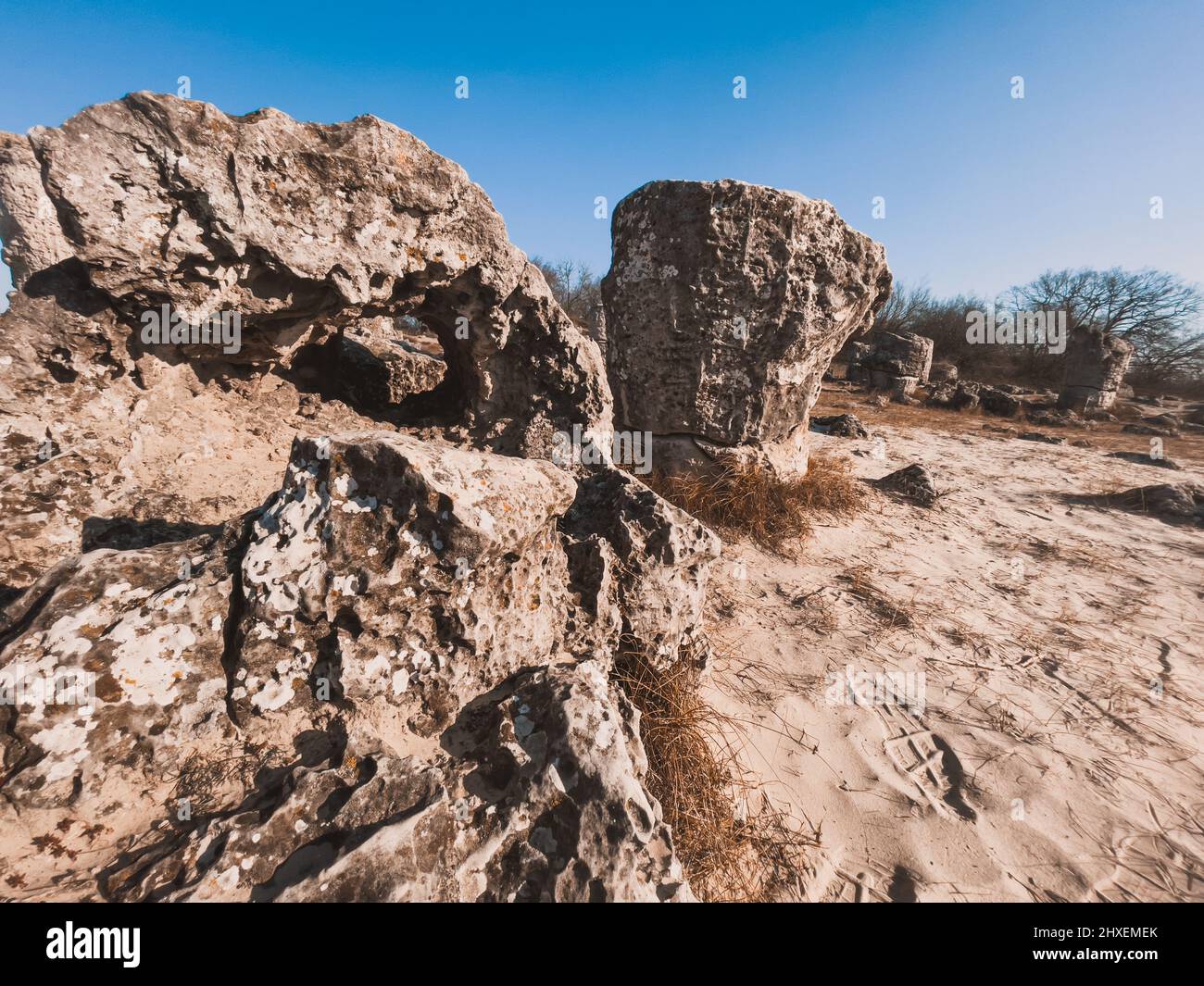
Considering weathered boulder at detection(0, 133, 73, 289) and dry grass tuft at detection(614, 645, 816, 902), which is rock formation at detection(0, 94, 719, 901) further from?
dry grass tuft at detection(614, 645, 816, 902)

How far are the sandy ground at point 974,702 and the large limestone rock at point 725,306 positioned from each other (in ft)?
4.16

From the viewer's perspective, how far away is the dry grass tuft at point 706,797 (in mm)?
1903

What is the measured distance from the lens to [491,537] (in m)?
1.88

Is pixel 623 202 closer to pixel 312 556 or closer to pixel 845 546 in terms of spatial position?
pixel 845 546

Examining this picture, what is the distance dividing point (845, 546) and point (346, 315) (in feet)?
13.5

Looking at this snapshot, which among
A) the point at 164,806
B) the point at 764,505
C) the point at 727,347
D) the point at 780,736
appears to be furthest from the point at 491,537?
the point at 727,347

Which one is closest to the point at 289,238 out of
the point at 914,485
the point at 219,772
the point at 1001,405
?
the point at 219,772

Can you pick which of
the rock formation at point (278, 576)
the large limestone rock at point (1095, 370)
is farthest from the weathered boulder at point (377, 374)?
the large limestone rock at point (1095, 370)

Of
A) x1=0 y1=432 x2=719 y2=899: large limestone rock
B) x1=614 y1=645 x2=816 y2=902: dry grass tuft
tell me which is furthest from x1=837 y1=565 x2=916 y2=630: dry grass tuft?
x1=0 y1=432 x2=719 y2=899: large limestone rock

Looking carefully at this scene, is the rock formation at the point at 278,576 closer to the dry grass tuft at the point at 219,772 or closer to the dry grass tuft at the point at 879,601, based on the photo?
the dry grass tuft at the point at 219,772

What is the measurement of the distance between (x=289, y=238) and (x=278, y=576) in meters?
1.79

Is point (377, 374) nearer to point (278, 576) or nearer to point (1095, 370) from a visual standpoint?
point (278, 576)

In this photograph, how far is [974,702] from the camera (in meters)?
2.89

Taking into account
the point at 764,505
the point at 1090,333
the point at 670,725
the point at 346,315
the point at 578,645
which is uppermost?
the point at 1090,333
